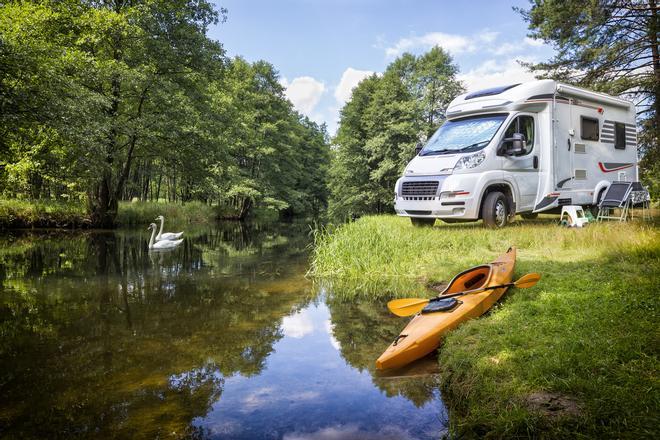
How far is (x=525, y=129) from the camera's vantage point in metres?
10.3

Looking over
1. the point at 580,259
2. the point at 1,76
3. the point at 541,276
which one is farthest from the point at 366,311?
the point at 1,76

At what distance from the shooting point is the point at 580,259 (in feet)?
21.7

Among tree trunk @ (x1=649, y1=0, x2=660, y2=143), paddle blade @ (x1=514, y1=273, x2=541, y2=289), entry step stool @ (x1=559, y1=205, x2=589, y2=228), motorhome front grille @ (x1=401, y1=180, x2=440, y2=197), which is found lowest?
paddle blade @ (x1=514, y1=273, x2=541, y2=289)

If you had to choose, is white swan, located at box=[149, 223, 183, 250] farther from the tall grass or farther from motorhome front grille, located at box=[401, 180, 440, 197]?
motorhome front grille, located at box=[401, 180, 440, 197]

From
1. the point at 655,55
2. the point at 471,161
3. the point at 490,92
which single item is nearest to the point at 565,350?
the point at 471,161

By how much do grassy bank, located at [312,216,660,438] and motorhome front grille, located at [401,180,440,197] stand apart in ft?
8.66

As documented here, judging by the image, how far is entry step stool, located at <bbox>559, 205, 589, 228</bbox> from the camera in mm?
10156

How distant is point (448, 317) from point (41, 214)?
19.1 m

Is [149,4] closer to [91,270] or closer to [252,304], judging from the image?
[91,270]

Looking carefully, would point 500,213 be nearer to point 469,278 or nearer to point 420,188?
point 420,188

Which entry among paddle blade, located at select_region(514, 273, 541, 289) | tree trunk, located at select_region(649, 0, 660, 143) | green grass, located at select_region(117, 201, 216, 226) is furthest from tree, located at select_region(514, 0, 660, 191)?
green grass, located at select_region(117, 201, 216, 226)

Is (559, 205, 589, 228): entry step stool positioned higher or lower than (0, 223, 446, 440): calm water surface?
higher

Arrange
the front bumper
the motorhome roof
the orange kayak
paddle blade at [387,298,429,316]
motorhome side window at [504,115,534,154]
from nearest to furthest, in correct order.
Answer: the orange kayak → paddle blade at [387,298,429,316] → the front bumper → motorhome side window at [504,115,534,154] → the motorhome roof

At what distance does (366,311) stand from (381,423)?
3.04 meters
